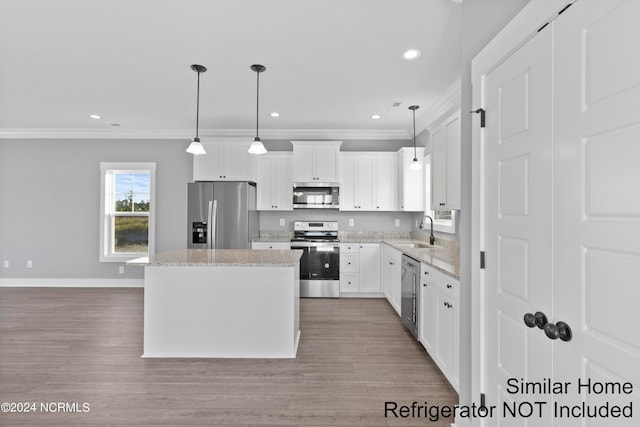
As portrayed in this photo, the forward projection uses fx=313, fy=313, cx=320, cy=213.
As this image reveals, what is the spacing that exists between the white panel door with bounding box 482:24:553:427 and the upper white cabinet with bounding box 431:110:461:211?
1.11 metres

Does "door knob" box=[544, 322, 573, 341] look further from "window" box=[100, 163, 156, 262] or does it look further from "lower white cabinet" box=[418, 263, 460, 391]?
"window" box=[100, 163, 156, 262]

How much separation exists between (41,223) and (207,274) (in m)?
4.64

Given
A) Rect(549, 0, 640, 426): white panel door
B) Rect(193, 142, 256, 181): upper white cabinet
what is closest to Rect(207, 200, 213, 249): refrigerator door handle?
Rect(193, 142, 256, 181): upper white cabinet

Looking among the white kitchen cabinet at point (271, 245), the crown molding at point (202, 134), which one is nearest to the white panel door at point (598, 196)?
the white kitchen cabinet at point (271, 245)

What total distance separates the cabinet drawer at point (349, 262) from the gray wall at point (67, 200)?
109 inches

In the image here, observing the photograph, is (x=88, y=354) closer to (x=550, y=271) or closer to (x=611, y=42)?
(x=550, y=271)

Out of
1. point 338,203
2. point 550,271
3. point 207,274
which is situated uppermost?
point 338,203

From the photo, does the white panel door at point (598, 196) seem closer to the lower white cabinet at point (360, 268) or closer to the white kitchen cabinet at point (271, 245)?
the lower white cabinet at point (360, 268)

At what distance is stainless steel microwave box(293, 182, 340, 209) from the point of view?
16.8 ft

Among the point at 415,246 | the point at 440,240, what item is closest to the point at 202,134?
the point at 415,246

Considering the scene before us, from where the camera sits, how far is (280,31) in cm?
244

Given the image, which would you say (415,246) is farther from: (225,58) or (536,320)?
(225,58)

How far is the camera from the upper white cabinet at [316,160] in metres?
4.96

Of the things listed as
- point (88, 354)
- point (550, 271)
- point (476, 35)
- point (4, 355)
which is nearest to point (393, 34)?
point (476, 35)
